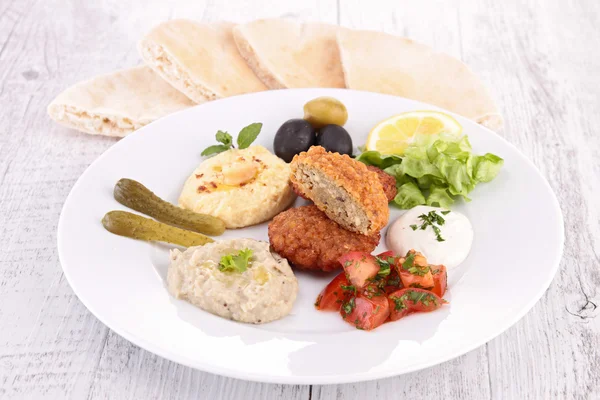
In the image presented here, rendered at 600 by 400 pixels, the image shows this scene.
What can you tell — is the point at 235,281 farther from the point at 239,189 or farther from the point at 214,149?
the point at 214,149

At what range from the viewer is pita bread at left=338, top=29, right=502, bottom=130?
6.26 meters

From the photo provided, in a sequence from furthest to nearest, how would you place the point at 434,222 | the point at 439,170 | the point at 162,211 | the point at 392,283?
the point at 439,170 < the point at 162,211 < the point at 434,222 < the point at 392,283

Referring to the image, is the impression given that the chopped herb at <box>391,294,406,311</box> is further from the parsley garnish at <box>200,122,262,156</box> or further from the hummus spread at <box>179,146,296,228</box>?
the parsley garnish at <box>200,122,262,156</box>

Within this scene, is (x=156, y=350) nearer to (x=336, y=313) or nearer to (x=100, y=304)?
(x=100, y=304)

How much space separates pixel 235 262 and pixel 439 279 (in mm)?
1292

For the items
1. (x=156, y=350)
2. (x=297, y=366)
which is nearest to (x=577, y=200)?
(x=297, y=366)

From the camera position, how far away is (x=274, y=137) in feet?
18.8

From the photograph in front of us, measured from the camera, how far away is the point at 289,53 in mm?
6727

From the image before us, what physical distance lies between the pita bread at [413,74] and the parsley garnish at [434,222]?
1.74 meters

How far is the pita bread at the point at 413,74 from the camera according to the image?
6.26 metres

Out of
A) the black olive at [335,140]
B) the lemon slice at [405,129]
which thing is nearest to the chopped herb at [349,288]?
the black olive at [335,140]

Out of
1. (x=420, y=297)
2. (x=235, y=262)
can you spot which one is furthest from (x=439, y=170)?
(x=235, y=262)

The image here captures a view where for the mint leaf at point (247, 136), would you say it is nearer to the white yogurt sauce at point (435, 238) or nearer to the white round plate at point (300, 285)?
the white round plate at point (300, 285)

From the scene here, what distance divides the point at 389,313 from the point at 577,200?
2639 millimetres
